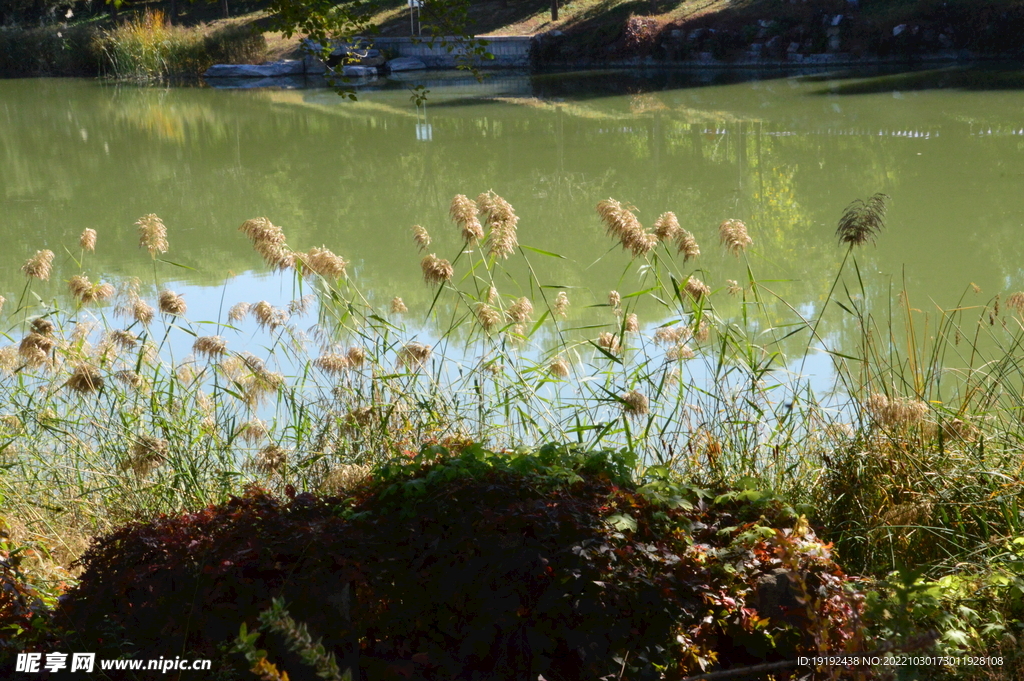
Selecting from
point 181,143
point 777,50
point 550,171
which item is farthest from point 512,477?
point 777,50

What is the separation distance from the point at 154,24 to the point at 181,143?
12.5 metres

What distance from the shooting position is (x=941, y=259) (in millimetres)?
6348

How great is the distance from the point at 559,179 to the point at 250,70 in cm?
1561

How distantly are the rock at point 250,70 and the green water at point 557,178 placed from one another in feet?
18.5

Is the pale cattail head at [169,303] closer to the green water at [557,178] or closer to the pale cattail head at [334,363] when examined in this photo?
the pale cattail head at [334,363]

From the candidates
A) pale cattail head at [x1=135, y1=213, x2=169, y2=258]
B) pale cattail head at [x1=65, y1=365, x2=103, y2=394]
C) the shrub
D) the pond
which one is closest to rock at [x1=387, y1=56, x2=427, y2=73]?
the pond

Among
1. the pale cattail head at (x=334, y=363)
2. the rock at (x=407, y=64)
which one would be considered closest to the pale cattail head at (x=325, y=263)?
the pale cattail head at (x=334, y=363)

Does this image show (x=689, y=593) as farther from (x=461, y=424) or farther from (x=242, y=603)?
(x=461, y=424)

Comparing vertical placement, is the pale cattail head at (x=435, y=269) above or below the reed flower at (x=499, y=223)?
below

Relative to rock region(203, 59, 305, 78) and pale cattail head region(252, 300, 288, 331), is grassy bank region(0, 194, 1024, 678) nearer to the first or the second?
pale cattail head region(252, 300, 288, 331)

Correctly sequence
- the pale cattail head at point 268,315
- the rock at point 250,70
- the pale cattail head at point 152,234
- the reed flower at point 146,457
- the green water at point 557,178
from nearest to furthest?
1. the reed flower at point 146,457
2. the pale cattail head at point 268,315
3. the pale cattail head at point 152,234
4. the green water at point 557,178
5. the rock at point 250,70

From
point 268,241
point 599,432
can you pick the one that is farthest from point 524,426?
point 268,241

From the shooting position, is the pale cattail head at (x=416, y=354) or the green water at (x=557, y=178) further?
the green water at (x=557, y=178)

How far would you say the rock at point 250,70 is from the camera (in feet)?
75.3
